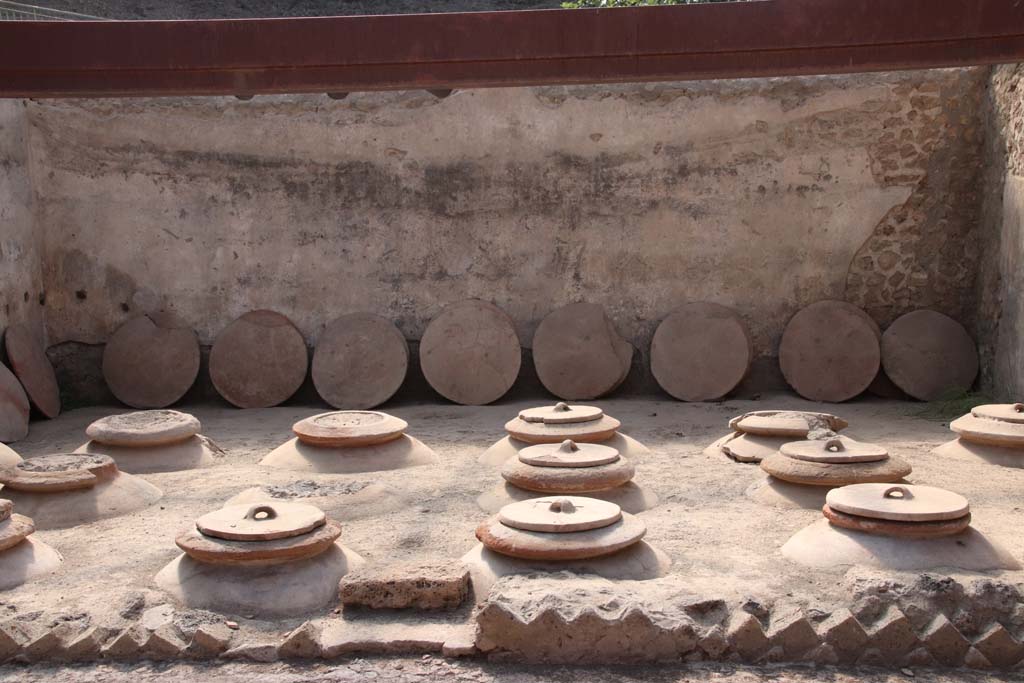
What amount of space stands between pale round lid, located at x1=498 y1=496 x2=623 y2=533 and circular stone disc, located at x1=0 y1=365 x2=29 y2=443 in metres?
4.56

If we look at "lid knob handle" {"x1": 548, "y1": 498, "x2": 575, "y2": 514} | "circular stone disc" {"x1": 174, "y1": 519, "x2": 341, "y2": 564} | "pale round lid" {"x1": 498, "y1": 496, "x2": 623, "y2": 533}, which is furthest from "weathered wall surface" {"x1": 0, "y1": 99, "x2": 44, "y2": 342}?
"lid knob handle" {"x1": 548, "y1": 498, "x2": 575, "y2": 514}

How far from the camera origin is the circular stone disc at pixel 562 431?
6277 mm

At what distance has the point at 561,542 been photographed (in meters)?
4.20

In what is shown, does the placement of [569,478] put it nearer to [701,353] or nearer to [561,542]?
[561,542]

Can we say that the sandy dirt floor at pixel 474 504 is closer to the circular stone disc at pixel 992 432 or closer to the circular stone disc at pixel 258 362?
the circular stone disc at pixel 992 432

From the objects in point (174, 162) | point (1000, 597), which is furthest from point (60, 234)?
point (1000, 597)

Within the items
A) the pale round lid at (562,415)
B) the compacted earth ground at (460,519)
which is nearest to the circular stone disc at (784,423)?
the compacted earth ground at (460,519)

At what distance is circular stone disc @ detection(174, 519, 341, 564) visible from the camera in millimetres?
4250

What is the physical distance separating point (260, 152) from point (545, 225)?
253 cm

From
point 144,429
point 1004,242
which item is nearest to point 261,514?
point 144,429

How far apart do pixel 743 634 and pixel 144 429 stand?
4.31 m

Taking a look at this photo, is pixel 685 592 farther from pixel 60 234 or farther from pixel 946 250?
pixel 60 234

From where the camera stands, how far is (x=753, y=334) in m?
8.76

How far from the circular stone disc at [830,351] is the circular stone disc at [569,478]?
3.63m
